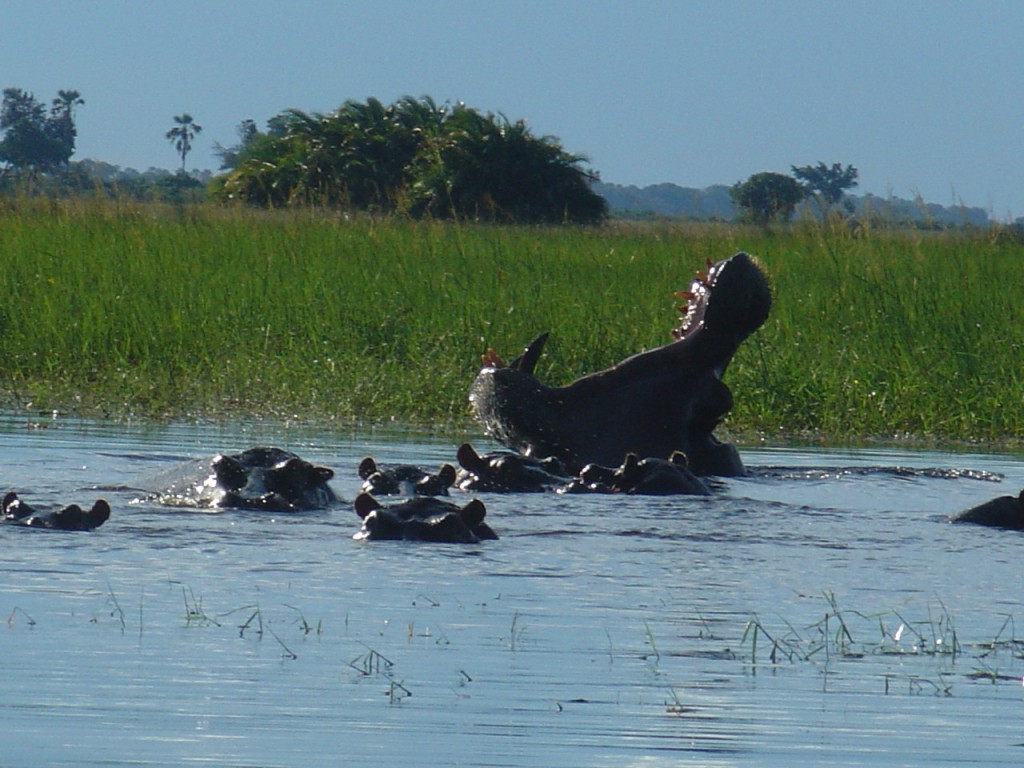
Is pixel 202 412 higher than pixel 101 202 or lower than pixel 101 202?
lower

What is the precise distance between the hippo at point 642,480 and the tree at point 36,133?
201 ft

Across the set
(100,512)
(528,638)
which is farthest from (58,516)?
(528,638)

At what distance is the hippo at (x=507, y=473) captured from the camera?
661 cm

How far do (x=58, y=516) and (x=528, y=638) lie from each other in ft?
6.16

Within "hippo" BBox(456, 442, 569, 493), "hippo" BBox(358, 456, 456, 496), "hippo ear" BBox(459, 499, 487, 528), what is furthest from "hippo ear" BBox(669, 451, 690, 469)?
"hippo ear" BBox(459, 499, 487, 528)

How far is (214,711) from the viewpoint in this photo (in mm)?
3443

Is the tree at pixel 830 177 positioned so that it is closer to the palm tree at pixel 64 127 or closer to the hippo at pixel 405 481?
the palm tree at pixel 64 127

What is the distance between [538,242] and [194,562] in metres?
9.77

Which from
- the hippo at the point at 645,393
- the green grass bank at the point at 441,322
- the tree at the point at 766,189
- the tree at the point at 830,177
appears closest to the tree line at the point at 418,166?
the tree at the point at 766,189

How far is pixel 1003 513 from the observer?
602 cm

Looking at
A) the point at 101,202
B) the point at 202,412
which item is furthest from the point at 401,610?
the point at 101,202

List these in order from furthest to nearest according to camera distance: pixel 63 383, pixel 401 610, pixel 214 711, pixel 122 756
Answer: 1. pixel 63 383
2. pixel 401 610
3. pixel 214 711
4. pixel 122 756

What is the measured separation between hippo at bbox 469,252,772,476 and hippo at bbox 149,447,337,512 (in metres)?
→ 0.85

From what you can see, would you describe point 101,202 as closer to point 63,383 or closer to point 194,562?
point 63,383
